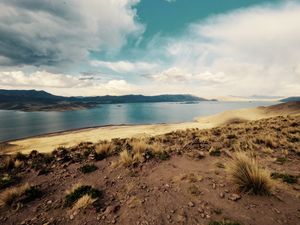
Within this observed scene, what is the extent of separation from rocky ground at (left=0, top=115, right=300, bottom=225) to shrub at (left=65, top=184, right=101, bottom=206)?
84 millimetres

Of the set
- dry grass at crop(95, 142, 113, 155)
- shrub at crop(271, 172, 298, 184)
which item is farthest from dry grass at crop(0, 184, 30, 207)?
shrub at crop(271, 172, 298, 184)

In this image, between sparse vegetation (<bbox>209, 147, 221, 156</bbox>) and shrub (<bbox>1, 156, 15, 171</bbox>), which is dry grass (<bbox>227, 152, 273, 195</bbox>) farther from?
shrub (<bbox>1, 156, 15, 171</bbox>)

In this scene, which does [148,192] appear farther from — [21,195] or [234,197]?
[21,195]

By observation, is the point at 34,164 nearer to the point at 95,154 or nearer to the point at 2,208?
the point at 95,154

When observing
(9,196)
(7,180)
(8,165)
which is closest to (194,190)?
(9,196)

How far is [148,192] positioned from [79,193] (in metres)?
2.42

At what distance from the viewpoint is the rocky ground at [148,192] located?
5332 mm

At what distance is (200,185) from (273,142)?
9.15 metres

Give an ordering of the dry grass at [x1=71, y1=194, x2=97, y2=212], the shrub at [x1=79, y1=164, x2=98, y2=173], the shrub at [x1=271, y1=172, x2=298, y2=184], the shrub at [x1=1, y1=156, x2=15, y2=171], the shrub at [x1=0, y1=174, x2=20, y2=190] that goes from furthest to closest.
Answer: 1. the shrub at [x1=1, y1=156, x2=15, y2=171]
2. the shrub at [x1=79, y1=164, x2=98, y2=173]
3. the shrub at [x1=0, y1=174, x2=20, y2=190]
4. the shrub at [x1=271, y1=172, x2=298, y2=184]
5. the dry grass at [x1=71, y1=194, x2=97, y2=212]

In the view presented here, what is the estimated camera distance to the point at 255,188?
6184 mm

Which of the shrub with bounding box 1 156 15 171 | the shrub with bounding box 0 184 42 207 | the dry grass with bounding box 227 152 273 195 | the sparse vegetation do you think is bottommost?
the shrub with bounding box 1 156 15 171

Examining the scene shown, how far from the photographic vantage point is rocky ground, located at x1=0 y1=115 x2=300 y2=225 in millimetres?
5332

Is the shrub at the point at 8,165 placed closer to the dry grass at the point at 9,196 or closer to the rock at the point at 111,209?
the dry grass at the point at 9,196

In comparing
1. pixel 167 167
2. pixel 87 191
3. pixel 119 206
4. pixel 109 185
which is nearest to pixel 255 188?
pixel 167 167
